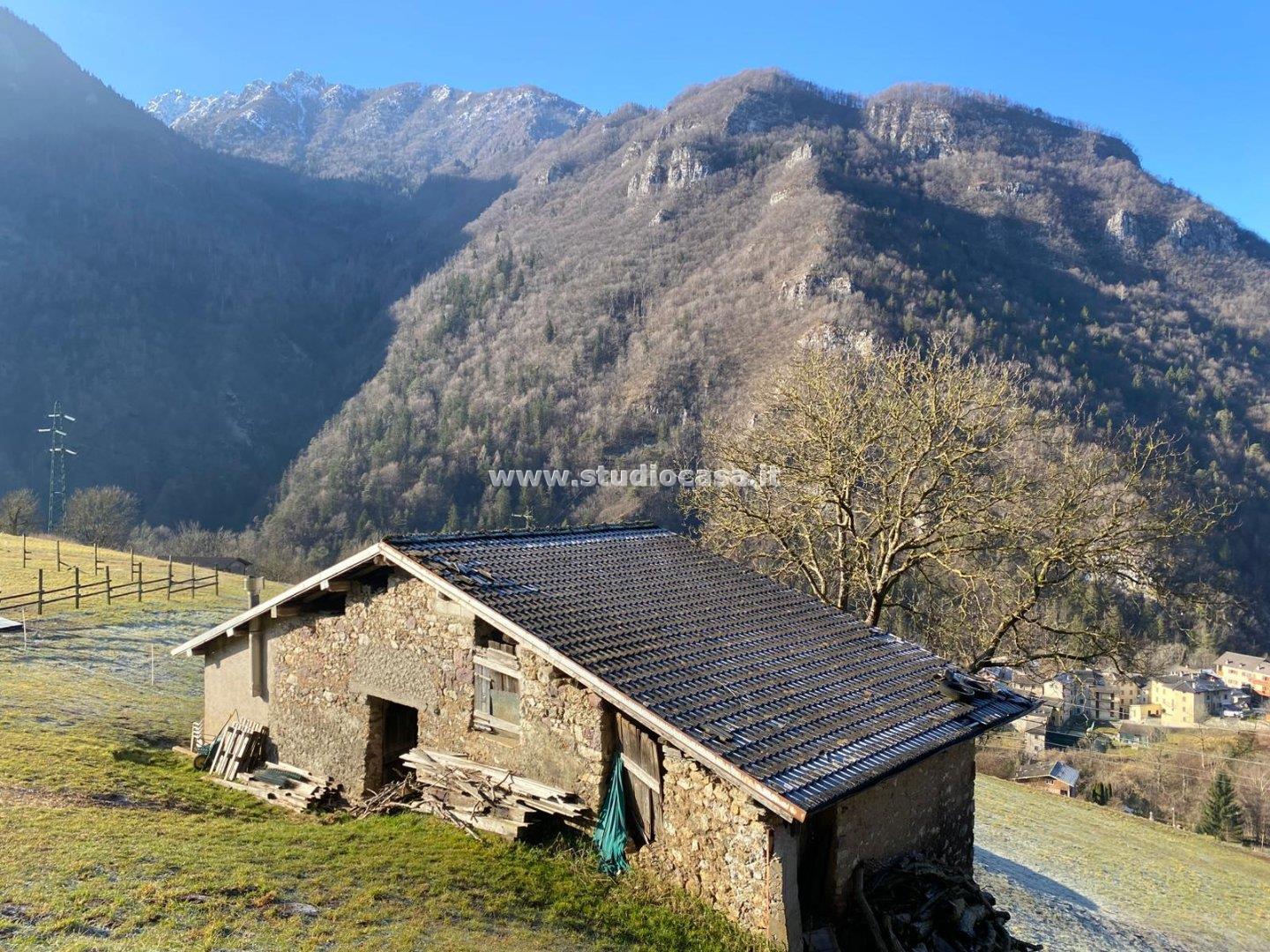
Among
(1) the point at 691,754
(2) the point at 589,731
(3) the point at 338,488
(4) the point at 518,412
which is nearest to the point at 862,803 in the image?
(1) the point at 691,754

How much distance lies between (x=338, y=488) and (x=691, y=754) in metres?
103

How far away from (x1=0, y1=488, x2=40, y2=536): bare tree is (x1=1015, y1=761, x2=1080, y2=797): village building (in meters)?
59.5

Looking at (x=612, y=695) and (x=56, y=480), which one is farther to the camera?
(x=56, y=480)

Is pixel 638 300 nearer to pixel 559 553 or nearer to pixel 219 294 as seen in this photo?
pixel 219 294

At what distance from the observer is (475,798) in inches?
408

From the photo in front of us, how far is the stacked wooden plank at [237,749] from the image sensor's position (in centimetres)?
1338

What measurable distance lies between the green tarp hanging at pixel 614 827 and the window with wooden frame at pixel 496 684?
63.4 inches

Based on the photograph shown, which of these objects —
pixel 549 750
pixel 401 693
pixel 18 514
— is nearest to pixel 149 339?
pixel 18 514

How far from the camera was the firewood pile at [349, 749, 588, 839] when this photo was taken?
32.0ft

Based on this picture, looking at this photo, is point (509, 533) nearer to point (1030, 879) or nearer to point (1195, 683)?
point (1030, 879)

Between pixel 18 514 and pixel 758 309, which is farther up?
pixel 758 309

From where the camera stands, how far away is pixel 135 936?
7.14 meters

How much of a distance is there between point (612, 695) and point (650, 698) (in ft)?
1.36

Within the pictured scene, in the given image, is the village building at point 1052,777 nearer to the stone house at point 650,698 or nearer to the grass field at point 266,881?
the stone house at point 650,698
